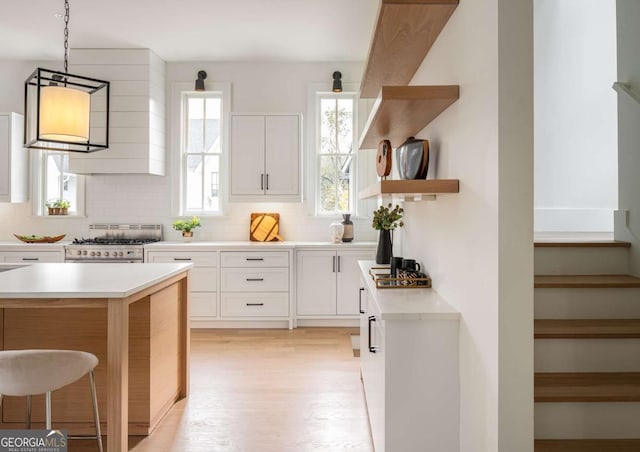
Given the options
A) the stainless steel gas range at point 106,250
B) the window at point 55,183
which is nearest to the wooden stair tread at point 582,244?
the stainless steel gas range at point 106,250

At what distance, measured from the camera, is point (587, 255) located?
8.05 ft

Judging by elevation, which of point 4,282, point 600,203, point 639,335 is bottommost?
point 639,335

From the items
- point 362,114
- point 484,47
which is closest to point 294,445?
point 484,47

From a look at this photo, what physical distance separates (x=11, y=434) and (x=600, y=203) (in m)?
4.20

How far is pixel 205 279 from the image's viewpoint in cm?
464

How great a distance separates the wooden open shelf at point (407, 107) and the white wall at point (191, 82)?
254 cm

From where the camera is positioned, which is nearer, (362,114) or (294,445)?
(294,445)

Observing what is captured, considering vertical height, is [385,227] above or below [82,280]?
above

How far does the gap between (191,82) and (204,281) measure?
8.16 ft

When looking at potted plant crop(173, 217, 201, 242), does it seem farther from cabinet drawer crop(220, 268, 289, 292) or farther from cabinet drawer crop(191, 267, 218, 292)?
cabinet drawer crop(220, 268, 289, 292)

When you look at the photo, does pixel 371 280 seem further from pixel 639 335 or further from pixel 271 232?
pixel 271 232

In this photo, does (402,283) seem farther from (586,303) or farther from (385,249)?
(586,303)

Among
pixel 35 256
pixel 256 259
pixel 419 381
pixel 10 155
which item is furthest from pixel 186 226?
pixel 419 381

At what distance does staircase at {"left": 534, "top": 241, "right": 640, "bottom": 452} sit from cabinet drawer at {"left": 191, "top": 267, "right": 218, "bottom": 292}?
10.9 ft
